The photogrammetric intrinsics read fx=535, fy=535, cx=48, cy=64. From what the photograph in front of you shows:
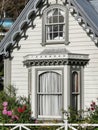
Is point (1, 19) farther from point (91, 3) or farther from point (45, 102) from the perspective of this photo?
point (45, 102)

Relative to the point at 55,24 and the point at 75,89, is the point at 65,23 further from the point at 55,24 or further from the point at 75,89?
the point at 75,89

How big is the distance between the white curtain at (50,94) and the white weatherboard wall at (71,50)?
1015 mm

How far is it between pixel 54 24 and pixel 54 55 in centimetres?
169

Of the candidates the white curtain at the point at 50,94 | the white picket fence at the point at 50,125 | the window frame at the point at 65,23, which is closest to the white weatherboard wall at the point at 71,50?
the window frame at the point at 65,23

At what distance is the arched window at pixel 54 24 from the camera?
819 inches

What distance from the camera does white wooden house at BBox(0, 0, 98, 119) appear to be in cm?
1984

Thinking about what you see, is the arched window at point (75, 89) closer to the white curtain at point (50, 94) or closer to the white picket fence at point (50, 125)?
the white curtain at point (50, 94)

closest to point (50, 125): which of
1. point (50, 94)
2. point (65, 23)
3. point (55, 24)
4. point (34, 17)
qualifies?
point (50, 94)

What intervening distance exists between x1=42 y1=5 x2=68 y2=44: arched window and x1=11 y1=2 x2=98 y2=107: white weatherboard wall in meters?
0.23

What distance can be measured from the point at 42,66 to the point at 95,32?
2411 millimetres

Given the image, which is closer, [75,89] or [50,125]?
[50,125]

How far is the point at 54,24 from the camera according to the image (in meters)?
20.9

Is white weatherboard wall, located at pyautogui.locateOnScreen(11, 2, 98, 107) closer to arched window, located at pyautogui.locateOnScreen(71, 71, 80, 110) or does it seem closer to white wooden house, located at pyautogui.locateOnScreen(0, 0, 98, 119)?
white wooden house, located at pyautogui.locateOnScreen(0, 0, 98, 119)

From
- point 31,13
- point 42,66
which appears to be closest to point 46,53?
point 42,66
